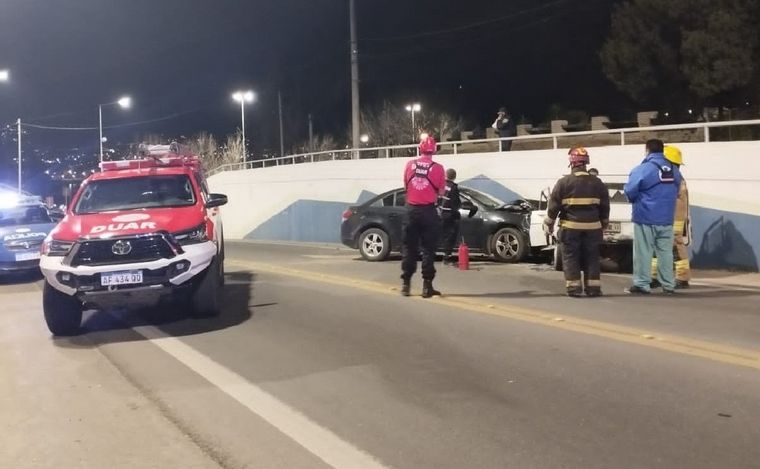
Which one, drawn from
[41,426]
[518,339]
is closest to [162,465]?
[41,426]

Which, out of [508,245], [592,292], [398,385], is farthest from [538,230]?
[398,385]

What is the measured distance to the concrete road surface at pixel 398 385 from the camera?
4.43m

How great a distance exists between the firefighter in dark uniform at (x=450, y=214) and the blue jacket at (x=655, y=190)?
4.16 meters

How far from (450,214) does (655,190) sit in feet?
14.5

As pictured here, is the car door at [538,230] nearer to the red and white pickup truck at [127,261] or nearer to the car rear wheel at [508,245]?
the car rear wheel at [508,245]

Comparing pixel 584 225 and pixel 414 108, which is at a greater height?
pixel 414 108

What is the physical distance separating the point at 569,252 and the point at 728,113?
79.4 ft

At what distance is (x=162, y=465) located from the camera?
432 cm

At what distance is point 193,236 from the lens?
8070 mm

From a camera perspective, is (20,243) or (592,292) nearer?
(592,292)

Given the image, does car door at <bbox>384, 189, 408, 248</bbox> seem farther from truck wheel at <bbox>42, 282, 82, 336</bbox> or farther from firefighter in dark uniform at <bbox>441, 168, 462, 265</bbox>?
truck wheel at <bbox>42, 282, 82, 336</bbox>

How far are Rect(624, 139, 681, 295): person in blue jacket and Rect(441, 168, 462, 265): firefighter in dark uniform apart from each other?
4093 mm

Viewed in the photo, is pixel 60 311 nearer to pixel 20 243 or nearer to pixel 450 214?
pixel 20 243

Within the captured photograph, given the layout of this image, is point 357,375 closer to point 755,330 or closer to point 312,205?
point 755,330
